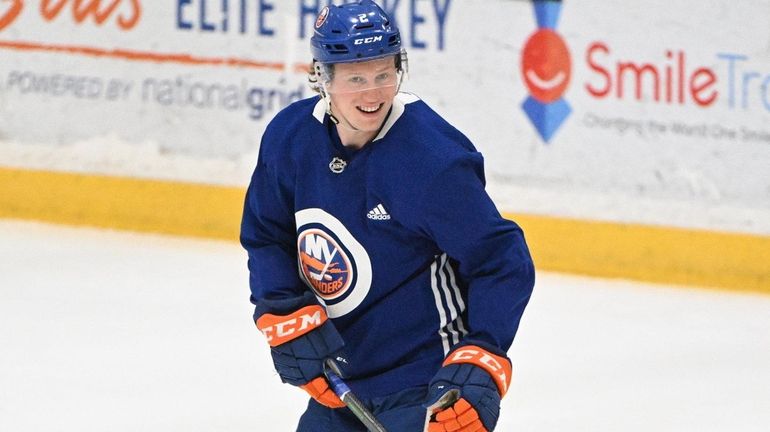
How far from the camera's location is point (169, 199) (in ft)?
19.2

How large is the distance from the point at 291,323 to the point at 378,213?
0.80ft

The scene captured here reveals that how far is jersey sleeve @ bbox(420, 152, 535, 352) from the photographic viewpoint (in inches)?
86.4

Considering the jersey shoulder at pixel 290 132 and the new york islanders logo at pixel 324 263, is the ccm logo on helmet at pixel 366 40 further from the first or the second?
the new york islanders logo at pixel 324 263

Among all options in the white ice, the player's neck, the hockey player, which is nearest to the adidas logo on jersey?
the hockey player

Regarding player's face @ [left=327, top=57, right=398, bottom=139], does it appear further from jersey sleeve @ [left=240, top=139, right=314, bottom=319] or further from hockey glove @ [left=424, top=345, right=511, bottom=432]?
hockey glove @ [left=424, top=345, right=511, bottom=432]

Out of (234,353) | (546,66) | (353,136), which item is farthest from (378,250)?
(546,66)

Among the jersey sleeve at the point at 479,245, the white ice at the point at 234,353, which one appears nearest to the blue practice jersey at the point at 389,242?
the jersey sleeve at the point at 479,245

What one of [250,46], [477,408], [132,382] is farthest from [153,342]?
[477,408]

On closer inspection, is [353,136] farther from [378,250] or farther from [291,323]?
[291,323]

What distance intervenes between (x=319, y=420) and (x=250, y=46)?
3.41 m

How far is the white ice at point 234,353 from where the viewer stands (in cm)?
379

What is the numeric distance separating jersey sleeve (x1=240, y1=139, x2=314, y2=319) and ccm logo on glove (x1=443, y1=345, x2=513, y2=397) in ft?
0.96

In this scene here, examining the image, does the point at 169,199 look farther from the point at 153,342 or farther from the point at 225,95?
the point at 153,342

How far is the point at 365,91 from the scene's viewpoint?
223 centimetres
